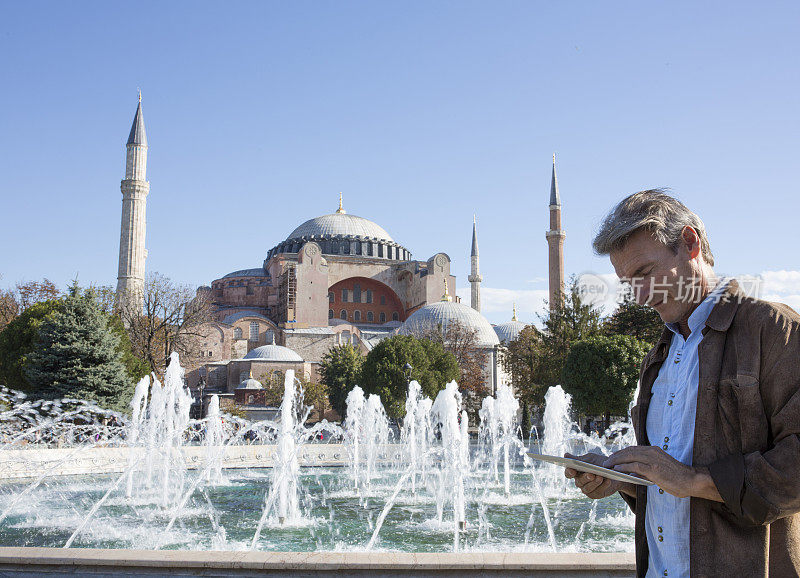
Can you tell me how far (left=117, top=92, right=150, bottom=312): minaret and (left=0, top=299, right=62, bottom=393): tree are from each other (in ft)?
34.5

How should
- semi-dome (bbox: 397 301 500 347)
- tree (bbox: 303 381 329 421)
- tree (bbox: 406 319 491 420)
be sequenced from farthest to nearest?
semi-dome (bbox: 397 301 500 347), tree (bbox: 303 381 329 421), tree (bbox: 406 319 491 420)

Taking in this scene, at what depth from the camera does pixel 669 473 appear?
132 centimetres

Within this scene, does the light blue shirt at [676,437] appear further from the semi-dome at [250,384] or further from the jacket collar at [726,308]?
the semi-dome at [250,384]

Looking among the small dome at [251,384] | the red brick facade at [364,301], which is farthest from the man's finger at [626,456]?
the red brick facade at [364,301]

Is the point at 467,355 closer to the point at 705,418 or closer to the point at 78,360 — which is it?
the point at 78,360

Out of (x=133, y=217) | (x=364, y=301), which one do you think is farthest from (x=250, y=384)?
(x=364, y=301)

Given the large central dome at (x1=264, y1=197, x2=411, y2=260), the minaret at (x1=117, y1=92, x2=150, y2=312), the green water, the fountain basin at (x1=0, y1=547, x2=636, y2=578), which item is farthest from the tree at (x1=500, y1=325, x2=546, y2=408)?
the fountain basin at (x1=0, y1=547, x2=636, y2=578)

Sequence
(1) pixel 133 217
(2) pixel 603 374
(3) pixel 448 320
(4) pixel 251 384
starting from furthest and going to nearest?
1. (3) pixel 448 320
2. (4) pixel 251 384
3. (1) pixel 133 217
4. (2) pixel 603 374

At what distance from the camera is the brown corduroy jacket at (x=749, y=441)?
1248mm

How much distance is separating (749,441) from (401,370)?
23.9m

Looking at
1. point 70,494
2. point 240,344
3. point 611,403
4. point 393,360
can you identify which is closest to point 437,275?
point 240,344

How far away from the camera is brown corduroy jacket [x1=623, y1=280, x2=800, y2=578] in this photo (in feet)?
4.09

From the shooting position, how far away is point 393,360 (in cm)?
2556

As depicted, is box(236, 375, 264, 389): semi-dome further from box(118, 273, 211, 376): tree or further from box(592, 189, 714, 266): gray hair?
box(592, 189, 714, 266): gray hair
